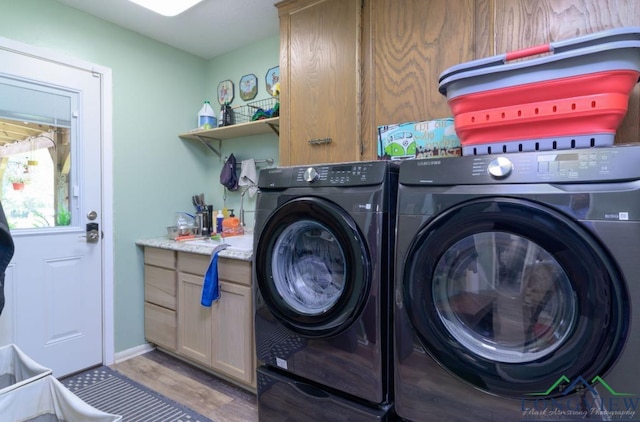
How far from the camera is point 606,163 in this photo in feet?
2.75

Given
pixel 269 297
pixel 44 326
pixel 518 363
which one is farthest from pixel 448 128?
pixel 44 326

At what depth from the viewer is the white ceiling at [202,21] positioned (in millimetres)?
2141

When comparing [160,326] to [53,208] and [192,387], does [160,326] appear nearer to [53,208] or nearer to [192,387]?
[192,387]

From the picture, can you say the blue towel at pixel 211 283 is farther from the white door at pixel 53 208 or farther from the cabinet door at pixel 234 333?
the white door at pixel 53 208

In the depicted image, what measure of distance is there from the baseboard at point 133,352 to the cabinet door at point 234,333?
835mm

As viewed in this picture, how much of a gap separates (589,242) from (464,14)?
1.09 meters

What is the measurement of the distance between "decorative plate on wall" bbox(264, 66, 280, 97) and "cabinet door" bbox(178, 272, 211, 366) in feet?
4.79

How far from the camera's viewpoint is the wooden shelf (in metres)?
2.31

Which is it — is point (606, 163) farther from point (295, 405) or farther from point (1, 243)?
point (1, 243)

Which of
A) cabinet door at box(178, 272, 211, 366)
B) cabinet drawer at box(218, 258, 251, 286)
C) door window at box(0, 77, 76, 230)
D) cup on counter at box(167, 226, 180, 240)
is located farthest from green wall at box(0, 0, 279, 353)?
cabinet drawer at box(218, 258, 251, 286)

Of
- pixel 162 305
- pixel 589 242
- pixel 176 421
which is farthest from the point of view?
pixel 162 305

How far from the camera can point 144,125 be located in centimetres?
256

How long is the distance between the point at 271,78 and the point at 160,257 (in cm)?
155

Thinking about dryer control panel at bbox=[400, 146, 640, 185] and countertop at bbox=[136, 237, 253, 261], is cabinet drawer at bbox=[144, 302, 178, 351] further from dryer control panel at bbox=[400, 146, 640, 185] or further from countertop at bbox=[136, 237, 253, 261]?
dryer control panel at bbox=[400, 146, 640, 185]
